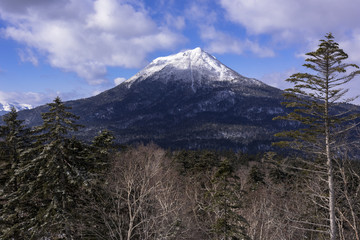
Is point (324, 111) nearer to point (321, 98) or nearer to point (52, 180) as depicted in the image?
point (321, 98)

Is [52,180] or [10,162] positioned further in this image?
[10,162]

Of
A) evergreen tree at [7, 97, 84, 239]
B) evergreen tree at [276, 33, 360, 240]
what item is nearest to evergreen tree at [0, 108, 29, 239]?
evergreen tree at [7, 97, 84, 239]

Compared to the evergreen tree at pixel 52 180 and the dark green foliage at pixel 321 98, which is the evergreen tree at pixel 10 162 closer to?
the evergreen tree at pixel 52 180

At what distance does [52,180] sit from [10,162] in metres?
4.00

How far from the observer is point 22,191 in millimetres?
13047

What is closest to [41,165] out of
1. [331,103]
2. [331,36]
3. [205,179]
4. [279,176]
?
[331,103]

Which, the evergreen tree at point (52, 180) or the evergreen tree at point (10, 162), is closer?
the evergreen tree at point (52, 180)

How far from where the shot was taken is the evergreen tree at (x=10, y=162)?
13375mm

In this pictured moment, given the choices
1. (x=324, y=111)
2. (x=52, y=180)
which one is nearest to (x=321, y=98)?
(x=324, y=111)

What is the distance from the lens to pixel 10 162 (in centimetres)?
1489

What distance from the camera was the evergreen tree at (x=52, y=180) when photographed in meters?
12.6

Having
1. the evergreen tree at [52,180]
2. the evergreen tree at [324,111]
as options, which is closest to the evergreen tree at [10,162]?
the evergreen tree at [52,180]

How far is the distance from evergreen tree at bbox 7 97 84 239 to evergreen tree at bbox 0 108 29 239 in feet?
2.69

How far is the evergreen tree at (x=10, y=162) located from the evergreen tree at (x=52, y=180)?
0.82 meters
